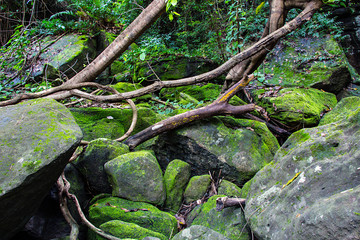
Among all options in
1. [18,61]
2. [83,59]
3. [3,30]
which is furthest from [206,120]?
[3,30]

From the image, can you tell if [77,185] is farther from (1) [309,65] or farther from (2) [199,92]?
(1) [309,65]

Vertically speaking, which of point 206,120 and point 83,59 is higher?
point 83,59

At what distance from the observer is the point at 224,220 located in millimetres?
2348

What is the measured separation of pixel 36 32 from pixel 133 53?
3957 millimetres

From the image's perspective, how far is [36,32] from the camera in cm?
771

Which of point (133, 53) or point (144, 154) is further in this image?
point (133, 53)

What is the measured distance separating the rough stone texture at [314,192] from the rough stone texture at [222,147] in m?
0.82

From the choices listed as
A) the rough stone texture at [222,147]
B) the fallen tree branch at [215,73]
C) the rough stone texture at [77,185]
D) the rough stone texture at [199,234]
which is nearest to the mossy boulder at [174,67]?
the fallen tree branch at [215,73]

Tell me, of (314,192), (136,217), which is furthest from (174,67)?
(314,192)

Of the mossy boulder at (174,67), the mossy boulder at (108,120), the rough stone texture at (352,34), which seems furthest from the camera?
the rough stone texture at (352,34)

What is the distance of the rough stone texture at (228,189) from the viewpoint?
2904 millimetres

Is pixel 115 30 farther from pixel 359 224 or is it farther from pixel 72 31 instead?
pixel 359 224

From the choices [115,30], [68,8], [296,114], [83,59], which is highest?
[68,8]

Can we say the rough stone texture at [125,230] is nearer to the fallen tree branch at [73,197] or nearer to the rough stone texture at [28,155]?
the fallen tree branch at [73,197]
